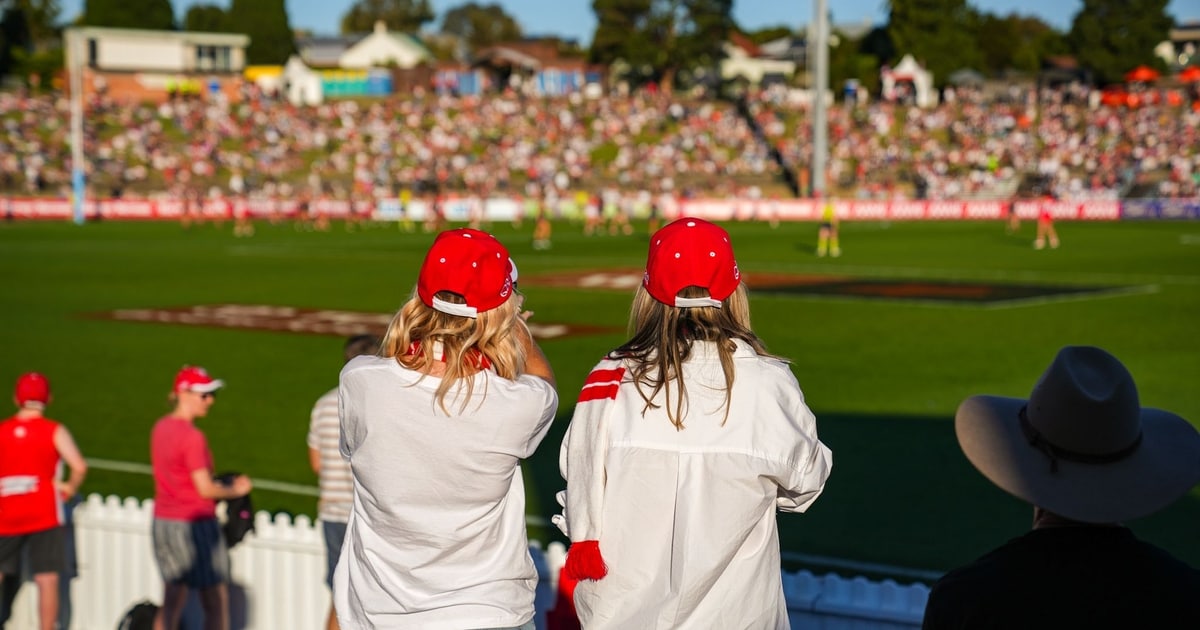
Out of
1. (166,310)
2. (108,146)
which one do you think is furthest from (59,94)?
(166,310)

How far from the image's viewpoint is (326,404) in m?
6.60

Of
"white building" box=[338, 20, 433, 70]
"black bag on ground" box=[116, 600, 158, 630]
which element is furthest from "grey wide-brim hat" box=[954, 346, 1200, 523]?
"white building" box=[338, 20, 433, 70]

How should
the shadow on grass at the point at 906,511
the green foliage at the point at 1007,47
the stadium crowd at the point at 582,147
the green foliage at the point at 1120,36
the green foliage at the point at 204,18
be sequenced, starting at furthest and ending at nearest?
the green foliage at the point at 204,18 < the green foliage at the point at 1007,47 < the green foliage at the point at 1120,36 < the stadium crowd at the point at 582,147 < the shadow on grass at the point at 906,511

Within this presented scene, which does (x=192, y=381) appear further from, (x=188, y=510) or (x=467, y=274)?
(x=467, y=274)

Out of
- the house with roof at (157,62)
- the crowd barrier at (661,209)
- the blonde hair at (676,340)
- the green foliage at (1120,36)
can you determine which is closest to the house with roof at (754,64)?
the green foliage at (1120,36)

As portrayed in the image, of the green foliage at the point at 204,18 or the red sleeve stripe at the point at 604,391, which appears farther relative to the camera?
the green foliage at the point at 204,18

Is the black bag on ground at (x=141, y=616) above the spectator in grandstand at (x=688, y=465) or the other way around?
the other way around

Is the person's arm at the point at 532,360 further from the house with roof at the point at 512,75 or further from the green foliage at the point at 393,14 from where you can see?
the green foliage at the point at 393,14

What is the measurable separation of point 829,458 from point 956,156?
68.6 meters

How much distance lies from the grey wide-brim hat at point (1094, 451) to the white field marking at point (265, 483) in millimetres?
7359

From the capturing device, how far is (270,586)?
7.20 m

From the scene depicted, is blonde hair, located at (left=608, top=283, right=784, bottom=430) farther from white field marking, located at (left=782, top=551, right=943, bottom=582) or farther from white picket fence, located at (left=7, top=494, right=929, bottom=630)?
white field marking, located at (left=782, top=551, right=943, bottom=582)

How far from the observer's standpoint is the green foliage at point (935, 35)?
329ft

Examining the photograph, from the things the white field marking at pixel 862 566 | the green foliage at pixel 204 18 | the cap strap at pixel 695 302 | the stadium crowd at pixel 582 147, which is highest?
the green foliage at pixel 204 18
